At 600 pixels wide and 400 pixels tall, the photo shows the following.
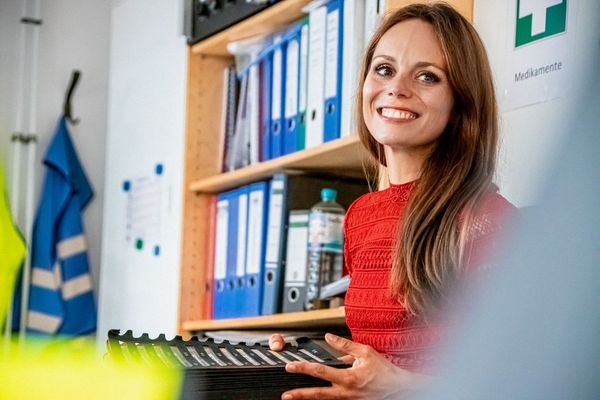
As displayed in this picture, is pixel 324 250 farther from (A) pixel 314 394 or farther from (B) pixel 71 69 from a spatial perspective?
(B) pixel 71 69

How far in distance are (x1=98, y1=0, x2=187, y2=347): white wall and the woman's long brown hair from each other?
4.65ft

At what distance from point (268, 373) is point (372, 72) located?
2.12ft

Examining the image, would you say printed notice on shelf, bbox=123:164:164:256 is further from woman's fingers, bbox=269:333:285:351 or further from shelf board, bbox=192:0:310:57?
woman's fingers, bbox=269:333:285:351

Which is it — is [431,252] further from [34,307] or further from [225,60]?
[34,307]

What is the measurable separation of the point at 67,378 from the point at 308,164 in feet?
6.19

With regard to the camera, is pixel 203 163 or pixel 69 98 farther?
pixel 69 98

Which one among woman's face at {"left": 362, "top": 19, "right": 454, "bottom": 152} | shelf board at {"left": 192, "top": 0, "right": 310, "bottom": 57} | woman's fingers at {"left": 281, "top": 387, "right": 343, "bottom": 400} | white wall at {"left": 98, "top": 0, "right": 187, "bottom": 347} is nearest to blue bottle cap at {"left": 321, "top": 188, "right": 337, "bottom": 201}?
shelf board at {"left": 192, "top": 0, "right": 310, "bottom": 57}

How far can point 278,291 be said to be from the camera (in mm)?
2080

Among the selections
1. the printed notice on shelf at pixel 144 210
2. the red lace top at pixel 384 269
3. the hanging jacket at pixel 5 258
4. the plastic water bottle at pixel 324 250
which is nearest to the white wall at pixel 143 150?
the printed notice on shelf at pixel 144 210

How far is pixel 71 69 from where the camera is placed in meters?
3.29

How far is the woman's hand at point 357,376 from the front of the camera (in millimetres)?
631

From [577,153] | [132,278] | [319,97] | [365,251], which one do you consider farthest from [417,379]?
[132,278]

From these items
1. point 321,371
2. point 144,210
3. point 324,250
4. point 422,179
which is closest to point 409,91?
point 422,179

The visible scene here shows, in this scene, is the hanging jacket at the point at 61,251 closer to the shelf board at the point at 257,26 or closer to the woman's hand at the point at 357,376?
the shelf board at the point at 257,26
